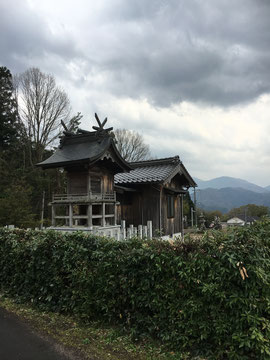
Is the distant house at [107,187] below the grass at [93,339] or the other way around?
the other way around

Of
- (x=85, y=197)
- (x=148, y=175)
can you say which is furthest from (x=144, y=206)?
(x=85, y=197)

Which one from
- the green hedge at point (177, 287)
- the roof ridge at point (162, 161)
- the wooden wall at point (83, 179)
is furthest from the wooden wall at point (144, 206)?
the green hedge at point (177, 287)

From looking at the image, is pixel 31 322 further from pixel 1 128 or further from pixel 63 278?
pixel 1 128

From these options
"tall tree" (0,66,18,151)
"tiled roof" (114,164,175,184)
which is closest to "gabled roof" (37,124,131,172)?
"tiled roof" (114,164,175,184)

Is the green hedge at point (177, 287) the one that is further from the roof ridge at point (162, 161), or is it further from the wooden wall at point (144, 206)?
the roof ridge at point (162, 161)

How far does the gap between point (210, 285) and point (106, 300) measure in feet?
6.60

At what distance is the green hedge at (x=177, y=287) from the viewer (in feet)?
10.8

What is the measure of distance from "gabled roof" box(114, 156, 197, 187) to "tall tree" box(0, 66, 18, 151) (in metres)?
14.8

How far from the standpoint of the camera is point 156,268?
3.94 m

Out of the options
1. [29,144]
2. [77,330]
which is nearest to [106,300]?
[77,330]

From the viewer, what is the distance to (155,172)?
14281mm

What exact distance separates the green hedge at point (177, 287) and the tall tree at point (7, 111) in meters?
21.8

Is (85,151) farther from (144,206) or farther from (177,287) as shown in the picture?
(177,287)

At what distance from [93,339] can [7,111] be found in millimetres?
24797
